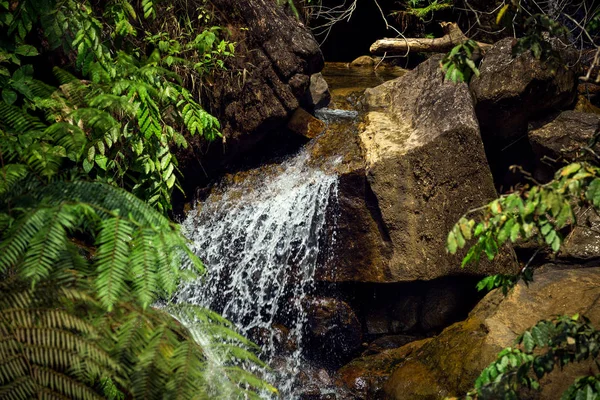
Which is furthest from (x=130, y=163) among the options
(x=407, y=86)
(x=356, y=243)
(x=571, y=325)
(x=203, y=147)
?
(x=407, y=86)

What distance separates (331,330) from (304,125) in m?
2.65

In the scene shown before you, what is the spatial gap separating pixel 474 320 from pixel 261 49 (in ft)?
13.1

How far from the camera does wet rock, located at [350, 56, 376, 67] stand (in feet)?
39.5

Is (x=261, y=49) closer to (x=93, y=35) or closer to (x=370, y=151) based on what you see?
(x=370, y=151)

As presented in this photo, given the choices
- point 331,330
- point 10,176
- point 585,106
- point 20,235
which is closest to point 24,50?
point 10,176

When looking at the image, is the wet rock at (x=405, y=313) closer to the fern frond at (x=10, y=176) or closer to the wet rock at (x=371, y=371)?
the wet rock at (x=371, y=371)

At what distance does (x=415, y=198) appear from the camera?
19.2 ft

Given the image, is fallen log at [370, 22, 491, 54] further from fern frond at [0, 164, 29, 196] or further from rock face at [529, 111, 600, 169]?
fern frond at [0, 164, 29, 196]

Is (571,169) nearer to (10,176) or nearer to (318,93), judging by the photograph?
(10,176)

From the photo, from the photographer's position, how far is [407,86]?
7180 mm

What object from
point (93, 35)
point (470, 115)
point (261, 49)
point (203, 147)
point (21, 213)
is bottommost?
point (470, 115)

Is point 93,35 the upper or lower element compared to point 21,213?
upper

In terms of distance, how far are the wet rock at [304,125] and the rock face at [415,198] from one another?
1231 millimetres

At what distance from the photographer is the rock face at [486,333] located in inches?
178
